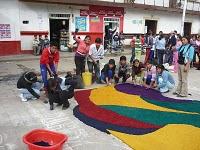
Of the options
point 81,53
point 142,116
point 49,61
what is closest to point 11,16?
point 81,53

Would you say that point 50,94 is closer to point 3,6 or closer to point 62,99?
point 62,99

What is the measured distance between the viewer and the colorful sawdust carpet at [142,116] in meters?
5.79

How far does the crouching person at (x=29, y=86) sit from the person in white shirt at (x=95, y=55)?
2.45m

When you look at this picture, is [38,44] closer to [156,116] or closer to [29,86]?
[29,86]

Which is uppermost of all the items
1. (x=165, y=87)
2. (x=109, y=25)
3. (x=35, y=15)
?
(x=35, y=15)

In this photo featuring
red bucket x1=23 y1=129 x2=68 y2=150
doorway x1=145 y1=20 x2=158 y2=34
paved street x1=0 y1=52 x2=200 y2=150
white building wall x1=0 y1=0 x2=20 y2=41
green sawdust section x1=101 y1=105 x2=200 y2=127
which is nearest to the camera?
red bucket x1=23 y1=129 x2=68 y2=150

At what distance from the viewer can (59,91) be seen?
748 centimetres

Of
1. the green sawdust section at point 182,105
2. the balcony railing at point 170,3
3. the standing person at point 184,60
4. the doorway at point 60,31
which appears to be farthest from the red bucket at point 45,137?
the balcony railing at point 170,3

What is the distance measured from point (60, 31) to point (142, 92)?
1181cm

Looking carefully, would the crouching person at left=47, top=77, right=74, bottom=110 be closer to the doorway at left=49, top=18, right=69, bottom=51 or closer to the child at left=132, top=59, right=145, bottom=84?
the child at left=132, top=59, right=145, bottom=84

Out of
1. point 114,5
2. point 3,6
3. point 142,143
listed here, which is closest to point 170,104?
point 142,143

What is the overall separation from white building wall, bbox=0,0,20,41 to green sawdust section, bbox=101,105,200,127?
11.1 meters

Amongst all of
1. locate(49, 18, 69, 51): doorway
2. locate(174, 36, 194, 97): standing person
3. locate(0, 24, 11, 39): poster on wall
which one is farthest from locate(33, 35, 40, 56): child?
locate(174, 36, 194, 97): standing person

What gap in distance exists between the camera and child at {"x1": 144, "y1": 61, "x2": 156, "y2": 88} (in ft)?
32.3
